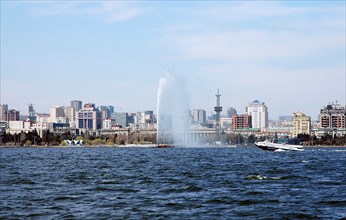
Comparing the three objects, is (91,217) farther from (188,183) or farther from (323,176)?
(323,176)

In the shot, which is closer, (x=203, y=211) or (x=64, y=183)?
(x=203, y=211)

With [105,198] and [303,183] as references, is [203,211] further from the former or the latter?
[303,183]

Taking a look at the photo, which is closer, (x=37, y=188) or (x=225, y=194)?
(x=225, y=194)

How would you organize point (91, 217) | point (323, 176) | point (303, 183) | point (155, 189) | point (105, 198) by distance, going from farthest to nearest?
1. point (323, 176)
2. point (303, 183)
3. point (155, 189)
4. point (105, 198)
5. point (91, 217)

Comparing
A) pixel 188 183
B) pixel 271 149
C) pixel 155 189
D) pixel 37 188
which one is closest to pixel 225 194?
pixel 155 189

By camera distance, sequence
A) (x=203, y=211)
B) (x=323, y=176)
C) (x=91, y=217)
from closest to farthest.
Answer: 1. (x=91, y=217)
2. (x=203, y=211)
3. (x=323, y=176)

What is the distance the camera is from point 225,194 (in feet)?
149

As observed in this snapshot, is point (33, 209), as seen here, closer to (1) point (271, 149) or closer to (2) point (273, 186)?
(2) point (273, 186)

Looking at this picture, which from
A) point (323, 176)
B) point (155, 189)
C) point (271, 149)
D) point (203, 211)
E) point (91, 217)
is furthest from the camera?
point (271, 149)

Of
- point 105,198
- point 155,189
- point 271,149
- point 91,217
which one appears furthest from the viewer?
point 271,149

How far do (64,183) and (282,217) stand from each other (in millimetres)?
22774

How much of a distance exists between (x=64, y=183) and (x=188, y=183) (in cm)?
866

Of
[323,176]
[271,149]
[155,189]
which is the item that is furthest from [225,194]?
[271,149]

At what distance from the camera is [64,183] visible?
5447 cm
